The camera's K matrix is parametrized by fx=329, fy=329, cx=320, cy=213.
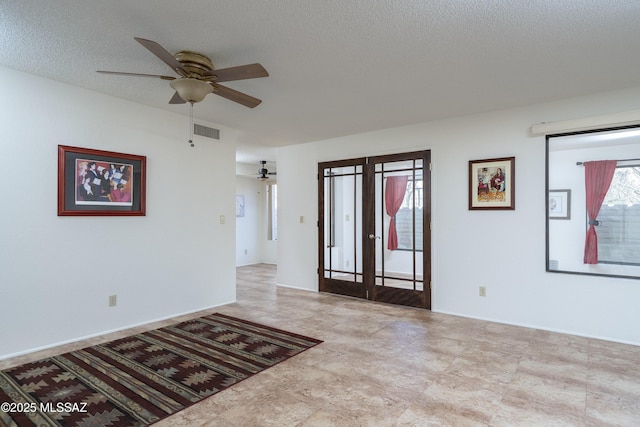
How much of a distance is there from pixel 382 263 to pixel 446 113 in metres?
2.19

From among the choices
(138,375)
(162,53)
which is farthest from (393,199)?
(138,375)

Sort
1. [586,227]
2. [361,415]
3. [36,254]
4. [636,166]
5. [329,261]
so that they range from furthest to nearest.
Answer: [329,261]
[586,227]
[636,166]
[36,254]
[361,415]

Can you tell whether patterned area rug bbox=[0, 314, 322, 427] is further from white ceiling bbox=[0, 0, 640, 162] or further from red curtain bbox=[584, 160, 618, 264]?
red curtain bbox=[584, 160, 618, 264]

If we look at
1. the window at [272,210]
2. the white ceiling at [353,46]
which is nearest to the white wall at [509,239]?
the white ceiling at [353,46]

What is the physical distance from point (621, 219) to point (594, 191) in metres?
0.54

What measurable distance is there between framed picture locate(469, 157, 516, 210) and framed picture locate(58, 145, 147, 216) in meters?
3.93

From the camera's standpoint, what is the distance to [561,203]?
4.84 meters

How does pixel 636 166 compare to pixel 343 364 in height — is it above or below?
above

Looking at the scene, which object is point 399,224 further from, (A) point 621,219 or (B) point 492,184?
(A) point 621,219

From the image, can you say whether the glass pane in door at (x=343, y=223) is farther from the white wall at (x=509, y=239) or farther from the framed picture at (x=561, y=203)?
the framed picture at (x=561, y=203)

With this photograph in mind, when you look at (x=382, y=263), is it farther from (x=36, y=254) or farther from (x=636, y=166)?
(x=36, y=254)

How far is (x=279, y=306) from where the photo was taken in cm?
458

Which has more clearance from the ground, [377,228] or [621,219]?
[621,219]

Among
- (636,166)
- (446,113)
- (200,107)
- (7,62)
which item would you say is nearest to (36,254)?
(7,62)
